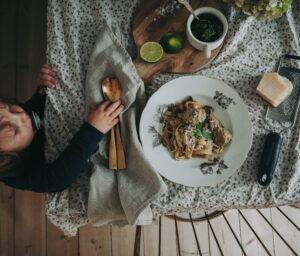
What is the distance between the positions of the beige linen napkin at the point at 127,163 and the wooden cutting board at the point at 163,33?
98 mm

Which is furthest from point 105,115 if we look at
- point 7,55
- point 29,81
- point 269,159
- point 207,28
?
point 7,55

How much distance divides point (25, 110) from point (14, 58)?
946 mm

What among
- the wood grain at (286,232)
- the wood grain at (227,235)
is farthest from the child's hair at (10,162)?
the wood grain at (286,232)

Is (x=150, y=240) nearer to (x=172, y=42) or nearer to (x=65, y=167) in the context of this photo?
(x=65, y=167)

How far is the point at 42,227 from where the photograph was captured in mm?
1836

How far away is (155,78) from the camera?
117 centimetres

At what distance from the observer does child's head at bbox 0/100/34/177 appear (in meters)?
1.06

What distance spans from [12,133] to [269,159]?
40.8 inches

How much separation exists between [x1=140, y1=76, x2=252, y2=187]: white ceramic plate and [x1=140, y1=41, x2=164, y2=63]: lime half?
0.13 m

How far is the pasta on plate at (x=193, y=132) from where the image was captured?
42.8 inches

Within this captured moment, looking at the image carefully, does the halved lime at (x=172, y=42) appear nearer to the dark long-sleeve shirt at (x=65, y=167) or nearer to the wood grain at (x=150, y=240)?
the dark long-sleeve shirt at (x=65, y=167)

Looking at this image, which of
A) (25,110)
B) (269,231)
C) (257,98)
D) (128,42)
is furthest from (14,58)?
(269,231)

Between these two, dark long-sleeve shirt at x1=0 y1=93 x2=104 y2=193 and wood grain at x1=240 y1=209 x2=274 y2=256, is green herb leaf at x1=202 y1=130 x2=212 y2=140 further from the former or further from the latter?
wood grain at x1=240 y1=209 x2=274 y2=256

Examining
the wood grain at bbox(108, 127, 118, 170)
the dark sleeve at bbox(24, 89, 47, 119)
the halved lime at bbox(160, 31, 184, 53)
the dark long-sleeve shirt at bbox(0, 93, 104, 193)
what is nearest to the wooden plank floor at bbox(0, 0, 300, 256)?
the dark sleeve at bbox(24, 89, 47, 119)
